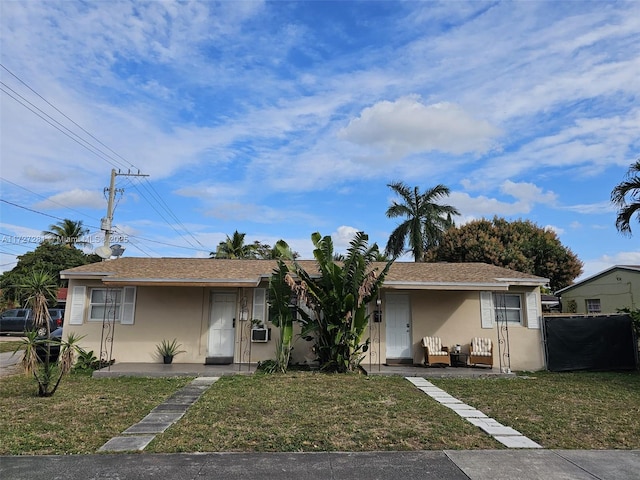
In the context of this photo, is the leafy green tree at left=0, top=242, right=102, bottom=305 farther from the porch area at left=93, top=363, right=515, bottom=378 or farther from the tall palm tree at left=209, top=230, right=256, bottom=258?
the porch area at left=93, top=363, right=515, bottom=378

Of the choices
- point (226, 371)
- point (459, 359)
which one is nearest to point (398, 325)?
point (459, 359)

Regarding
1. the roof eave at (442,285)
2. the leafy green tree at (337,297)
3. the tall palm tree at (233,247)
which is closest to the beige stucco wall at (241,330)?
the roof eave at (442,285)

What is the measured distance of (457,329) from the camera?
13250 mm

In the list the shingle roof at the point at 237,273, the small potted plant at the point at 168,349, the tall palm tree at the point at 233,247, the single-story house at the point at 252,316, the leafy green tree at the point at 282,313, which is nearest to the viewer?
the leafy green tree at the point at 282,313

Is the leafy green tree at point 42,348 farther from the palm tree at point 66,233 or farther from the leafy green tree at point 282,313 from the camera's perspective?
the palm tree at point 66,233

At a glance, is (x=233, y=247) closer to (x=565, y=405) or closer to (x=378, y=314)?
(x=378, y=314)

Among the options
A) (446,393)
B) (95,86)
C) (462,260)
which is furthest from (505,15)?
(462,260)

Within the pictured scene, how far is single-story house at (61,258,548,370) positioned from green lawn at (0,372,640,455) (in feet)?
7.47

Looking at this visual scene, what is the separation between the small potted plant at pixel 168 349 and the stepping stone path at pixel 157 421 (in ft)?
9.77

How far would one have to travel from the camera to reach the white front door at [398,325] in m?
13.2

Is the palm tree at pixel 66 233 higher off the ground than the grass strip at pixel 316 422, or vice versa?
the palm tree at pixel 66 233

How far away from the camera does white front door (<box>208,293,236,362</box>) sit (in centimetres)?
1295

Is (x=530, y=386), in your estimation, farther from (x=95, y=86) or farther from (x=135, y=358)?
(x=95, y=86)

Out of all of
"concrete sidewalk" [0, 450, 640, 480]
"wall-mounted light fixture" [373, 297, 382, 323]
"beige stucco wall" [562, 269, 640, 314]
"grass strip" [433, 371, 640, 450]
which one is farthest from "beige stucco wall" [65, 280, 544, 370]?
"concrete sidewalk" [0, 450, 640, 480]
